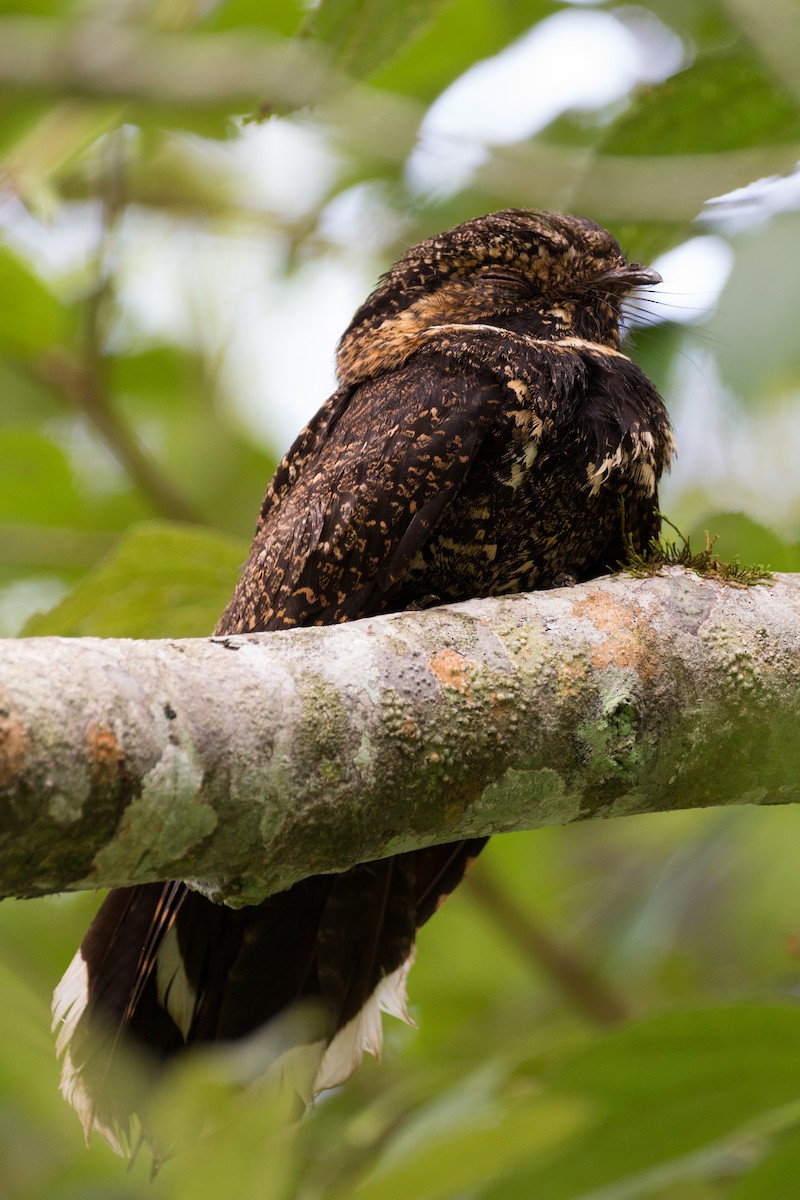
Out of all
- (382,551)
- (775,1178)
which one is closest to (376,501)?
(382,551)

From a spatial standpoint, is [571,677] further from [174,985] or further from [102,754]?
[174,985]

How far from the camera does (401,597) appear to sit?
270 centimetres

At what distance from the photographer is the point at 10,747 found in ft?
5.07

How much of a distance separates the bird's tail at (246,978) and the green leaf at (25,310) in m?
1.88

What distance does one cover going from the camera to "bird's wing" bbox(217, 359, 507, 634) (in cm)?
251

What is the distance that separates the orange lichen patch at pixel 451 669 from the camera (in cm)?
199

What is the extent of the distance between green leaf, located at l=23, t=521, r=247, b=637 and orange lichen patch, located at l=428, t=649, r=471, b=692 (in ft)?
3.78

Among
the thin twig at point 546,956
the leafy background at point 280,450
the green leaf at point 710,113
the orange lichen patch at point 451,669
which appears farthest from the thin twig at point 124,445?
the orange lichen patch at point 451,669

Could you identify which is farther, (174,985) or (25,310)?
(25,310)

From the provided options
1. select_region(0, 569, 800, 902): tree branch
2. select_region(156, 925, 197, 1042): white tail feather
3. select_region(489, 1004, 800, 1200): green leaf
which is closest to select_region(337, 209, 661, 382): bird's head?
select_region(0, 569, 800, 902): tree branch

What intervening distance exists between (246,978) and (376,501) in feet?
3.44

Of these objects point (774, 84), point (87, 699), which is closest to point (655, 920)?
point (774, 84)

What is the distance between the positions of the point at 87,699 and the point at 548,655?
76 centimetres

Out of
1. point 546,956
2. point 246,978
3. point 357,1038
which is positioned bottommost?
point 546,956
